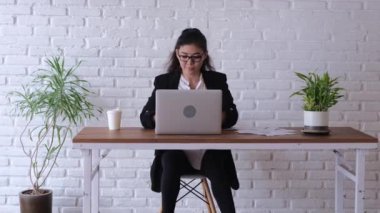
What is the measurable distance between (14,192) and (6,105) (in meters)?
0.57

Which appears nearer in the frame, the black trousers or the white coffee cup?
the black trousers

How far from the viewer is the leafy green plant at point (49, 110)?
2.77m

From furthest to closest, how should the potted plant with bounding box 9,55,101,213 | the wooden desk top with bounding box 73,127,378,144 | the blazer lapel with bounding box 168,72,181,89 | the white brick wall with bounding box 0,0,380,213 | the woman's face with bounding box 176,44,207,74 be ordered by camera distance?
1. the white brick wall with bounding box 0,0,380,213
2. the potted plant with bounding box 9,55,101,213
3. the blazer lapel with bounding box 168,72,181,89
4. the woman's face with bounding box 176,44,207,74
5. the wooden desk top with bounding box 73,127,378,144

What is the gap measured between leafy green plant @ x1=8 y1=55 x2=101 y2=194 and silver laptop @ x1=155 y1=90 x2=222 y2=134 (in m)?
0.87

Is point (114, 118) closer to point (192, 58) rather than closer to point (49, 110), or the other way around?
point (192, 58)

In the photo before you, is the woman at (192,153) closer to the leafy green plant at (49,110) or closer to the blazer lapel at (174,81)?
the blazer lapel at (174,81)

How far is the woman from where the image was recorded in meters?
2.23

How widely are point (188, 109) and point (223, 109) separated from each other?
397 millimetres

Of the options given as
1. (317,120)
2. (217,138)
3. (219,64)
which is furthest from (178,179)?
(219,64)

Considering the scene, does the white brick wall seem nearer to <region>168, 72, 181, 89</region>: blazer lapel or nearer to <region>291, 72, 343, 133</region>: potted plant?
<region>168, 72, 181, 89</region>: blazer lapel

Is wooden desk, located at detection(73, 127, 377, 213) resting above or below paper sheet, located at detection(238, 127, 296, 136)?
below

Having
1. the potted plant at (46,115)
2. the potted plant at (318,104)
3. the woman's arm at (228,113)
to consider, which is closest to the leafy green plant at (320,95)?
the potted plant at (318,104)

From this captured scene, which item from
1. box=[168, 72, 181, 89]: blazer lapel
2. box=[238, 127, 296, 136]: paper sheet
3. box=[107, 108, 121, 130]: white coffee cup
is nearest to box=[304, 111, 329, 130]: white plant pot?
box=[238, 127, 296, 136]: paper sheet

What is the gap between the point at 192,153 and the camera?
2.43 meters
